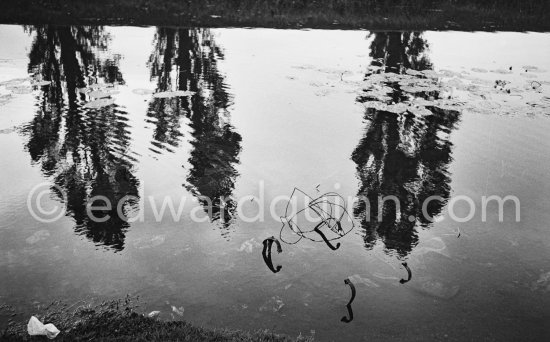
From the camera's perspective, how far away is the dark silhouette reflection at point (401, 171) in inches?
243

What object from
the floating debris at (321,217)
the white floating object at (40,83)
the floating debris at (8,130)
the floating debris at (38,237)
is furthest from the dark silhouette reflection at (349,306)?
the white floating object at (40,83)

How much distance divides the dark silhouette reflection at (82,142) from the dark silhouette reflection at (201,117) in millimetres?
1005

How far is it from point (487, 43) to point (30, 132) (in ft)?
61.5

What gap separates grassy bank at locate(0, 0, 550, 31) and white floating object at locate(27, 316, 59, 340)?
57.5 feet

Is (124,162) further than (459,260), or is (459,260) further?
(124,162)

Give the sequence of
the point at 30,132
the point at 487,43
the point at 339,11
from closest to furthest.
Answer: the point at 30,132 < the point at 487,43 < the point at 339,11

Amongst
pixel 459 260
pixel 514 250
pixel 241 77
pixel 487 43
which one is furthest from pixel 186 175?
pixel 487 43

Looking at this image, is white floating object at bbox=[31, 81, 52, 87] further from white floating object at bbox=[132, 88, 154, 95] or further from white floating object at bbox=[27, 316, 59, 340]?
white floating object at bbox=[27, 316, 59, 340]

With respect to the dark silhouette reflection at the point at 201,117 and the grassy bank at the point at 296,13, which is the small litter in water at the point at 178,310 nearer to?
the dark silhouette reflection at the point at 201,117

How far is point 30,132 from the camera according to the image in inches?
348

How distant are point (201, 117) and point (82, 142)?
278 cm

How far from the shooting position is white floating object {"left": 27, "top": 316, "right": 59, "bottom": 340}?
4051 mm

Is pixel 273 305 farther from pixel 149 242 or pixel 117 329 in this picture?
pixel 149 242

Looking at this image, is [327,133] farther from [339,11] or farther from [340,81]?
[339,11]
